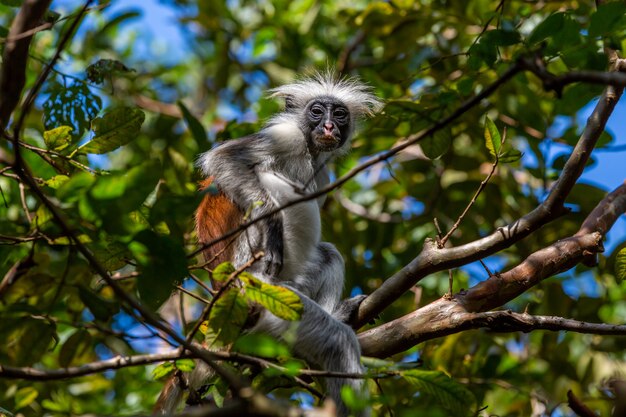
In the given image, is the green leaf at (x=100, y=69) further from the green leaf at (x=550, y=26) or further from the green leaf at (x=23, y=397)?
the green leaf at (x=550, y=26)

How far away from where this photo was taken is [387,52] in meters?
7.73

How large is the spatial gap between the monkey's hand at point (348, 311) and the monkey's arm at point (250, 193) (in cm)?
57

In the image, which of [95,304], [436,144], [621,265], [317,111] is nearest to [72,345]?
[95,304]

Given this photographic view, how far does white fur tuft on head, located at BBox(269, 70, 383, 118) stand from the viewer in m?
7.44

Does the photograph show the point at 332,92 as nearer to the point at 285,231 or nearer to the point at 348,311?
the point at 285,231

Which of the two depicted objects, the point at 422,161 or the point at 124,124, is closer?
the point at 124,124

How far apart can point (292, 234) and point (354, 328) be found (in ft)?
2.98

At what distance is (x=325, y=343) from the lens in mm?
4977

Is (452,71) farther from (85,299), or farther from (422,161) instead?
(85,299)

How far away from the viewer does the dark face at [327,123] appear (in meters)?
6.62

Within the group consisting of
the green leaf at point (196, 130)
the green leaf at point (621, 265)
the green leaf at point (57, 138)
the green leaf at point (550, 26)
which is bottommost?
the green leaf at point (621, 265)

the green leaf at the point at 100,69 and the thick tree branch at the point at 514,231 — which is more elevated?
the green leaf at the point at 100,69

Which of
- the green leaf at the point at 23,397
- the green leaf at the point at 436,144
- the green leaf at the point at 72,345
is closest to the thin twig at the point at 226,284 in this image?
the green leaf at the point at 72,345

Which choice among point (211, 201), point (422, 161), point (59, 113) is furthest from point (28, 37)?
point (422, 161)
